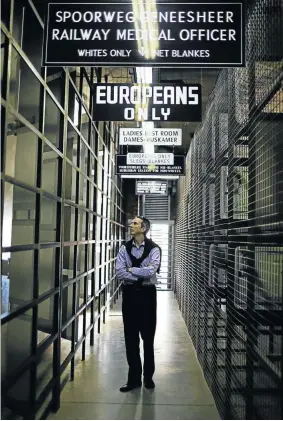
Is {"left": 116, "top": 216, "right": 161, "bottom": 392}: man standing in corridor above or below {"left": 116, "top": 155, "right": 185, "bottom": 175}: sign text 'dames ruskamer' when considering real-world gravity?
below

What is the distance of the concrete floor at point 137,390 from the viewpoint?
356cm

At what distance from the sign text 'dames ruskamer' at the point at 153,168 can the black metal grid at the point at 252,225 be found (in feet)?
11.0

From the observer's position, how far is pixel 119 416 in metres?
3.46

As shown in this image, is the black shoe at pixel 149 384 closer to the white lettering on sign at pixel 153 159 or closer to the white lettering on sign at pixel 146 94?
the white lettering on sign at pixel 146 94

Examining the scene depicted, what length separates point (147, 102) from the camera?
14.6 ft

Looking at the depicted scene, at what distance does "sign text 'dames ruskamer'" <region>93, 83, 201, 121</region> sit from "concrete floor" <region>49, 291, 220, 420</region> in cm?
278

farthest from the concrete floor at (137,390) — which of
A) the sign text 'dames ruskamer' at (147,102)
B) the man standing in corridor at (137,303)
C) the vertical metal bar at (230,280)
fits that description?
the sign text 'dames ruskamer' at (147,102)

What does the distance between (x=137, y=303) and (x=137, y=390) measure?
0.88 meters

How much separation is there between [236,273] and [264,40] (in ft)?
5.10

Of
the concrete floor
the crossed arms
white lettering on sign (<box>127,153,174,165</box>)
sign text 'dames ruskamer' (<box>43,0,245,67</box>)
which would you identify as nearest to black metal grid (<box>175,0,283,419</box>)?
sign text 'dames ruskamer' (<box>43,0,245,67</box>)

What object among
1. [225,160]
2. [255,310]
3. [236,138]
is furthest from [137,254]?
[255,310]

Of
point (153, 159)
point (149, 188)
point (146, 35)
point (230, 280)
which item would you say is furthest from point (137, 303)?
point (149, 188)

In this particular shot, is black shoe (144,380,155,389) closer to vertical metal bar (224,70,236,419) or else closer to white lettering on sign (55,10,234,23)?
vertical metal bar (224,70,236,419)

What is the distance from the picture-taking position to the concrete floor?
356 centimetres
